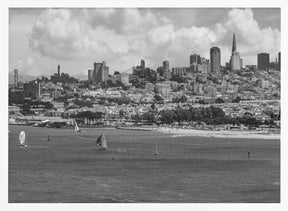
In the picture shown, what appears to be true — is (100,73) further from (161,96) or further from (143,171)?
(161,96)

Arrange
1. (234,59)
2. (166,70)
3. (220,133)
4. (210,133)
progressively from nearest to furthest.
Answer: (234,59) < (166,70) < (220,133) < (210,133)

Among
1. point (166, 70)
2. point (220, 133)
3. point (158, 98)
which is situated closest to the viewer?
point (166, 70)

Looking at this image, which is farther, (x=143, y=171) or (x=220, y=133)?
(x=220, y=133)

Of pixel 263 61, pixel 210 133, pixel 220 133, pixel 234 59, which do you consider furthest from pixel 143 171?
pixel 210 133

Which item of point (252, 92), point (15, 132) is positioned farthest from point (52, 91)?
point (252, 92)

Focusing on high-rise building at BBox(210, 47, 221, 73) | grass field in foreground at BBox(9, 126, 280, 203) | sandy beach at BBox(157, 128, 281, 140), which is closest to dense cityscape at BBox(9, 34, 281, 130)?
high-rise building at BBox(210, 47, 221, 73)

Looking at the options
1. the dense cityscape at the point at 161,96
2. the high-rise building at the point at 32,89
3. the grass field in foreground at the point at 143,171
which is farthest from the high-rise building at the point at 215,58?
the high-rise building at the point at 32,89

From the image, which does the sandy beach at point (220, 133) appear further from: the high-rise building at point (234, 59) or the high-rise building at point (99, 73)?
the high-rise building at point (99, 73)
